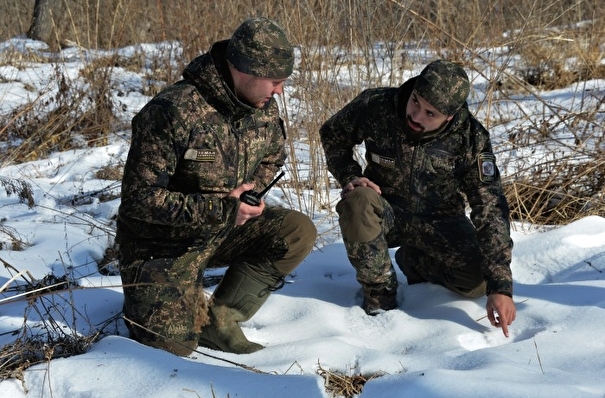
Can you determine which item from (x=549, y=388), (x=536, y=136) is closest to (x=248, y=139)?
(x=549, y=388)

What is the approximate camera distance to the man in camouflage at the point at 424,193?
292 cm

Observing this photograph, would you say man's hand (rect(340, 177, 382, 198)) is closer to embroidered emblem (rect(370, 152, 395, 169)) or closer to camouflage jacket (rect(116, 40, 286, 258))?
embroidered emblem (rect(370, 152, 395, 169))

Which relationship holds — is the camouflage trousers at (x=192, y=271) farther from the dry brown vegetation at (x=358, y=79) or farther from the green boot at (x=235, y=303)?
the dry brown vegetation at (x=358, y=79)

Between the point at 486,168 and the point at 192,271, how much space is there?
4.03 ft

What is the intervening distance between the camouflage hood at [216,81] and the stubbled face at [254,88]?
3 cm

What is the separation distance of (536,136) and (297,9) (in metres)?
2.00

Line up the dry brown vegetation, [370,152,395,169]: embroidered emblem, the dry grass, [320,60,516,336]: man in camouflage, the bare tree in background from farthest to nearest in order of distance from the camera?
the bare tree in background, the dry brown vegetation, [370,152,395,169]: embroidered emblem, [320,60,516,336]: man in camouflage, the dry grass

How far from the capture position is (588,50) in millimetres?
6664

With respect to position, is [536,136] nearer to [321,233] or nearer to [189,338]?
[321,233]

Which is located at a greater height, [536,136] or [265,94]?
[265,94]

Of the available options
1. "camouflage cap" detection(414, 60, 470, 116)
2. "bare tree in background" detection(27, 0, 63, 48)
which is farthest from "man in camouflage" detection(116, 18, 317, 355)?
"bare tree in background" detection(27, 0, 63, 48)

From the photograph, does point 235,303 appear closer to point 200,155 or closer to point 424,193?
point 200,155

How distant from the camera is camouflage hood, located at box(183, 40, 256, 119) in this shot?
2746 millimetres

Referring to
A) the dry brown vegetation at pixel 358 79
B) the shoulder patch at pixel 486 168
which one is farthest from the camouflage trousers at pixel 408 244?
the dry brown vegetation at pixel 358 79
